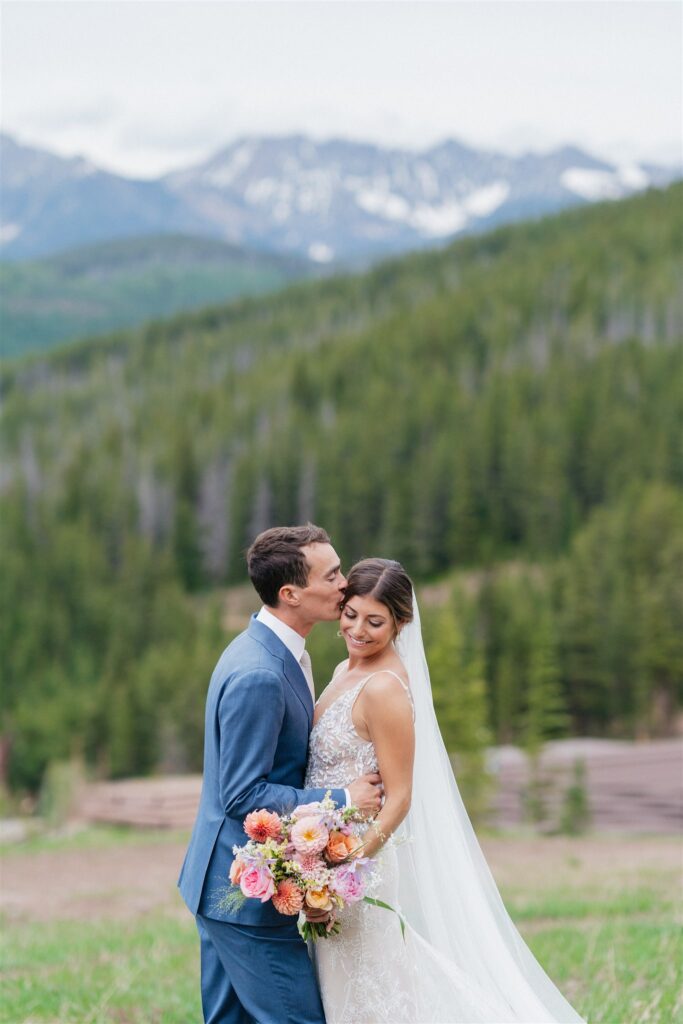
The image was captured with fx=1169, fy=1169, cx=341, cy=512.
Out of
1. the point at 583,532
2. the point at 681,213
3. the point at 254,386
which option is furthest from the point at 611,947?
the point at 681,213

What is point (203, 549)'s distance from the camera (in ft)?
324

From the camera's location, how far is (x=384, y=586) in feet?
15.7

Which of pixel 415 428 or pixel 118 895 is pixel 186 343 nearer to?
pixel 415 428

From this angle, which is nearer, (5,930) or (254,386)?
(5,930)

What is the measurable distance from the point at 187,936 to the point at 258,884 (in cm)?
637

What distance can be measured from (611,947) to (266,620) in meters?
4.50

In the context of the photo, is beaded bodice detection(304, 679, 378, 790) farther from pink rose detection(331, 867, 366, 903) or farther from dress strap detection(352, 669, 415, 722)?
pink rose detection(331, 867, 366, 903)

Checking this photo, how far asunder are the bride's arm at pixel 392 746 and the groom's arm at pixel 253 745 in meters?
0.30

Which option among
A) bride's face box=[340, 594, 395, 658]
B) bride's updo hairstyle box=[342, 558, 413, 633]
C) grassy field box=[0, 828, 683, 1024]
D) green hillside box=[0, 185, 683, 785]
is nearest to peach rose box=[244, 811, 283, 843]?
bride's face box=[340, 594, 395, 658]

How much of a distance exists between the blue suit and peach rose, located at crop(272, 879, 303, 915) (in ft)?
0.65

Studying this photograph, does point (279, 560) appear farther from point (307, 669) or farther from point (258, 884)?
point (258, 884)

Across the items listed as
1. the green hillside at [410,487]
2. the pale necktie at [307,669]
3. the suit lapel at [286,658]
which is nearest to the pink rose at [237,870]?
the suit lapel at [286,658]

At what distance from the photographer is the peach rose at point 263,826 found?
436 cm

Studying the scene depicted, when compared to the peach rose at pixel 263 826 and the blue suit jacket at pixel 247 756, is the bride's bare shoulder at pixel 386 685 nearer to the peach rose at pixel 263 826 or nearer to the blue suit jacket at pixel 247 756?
the blue suit jacket at pixel 247 756
